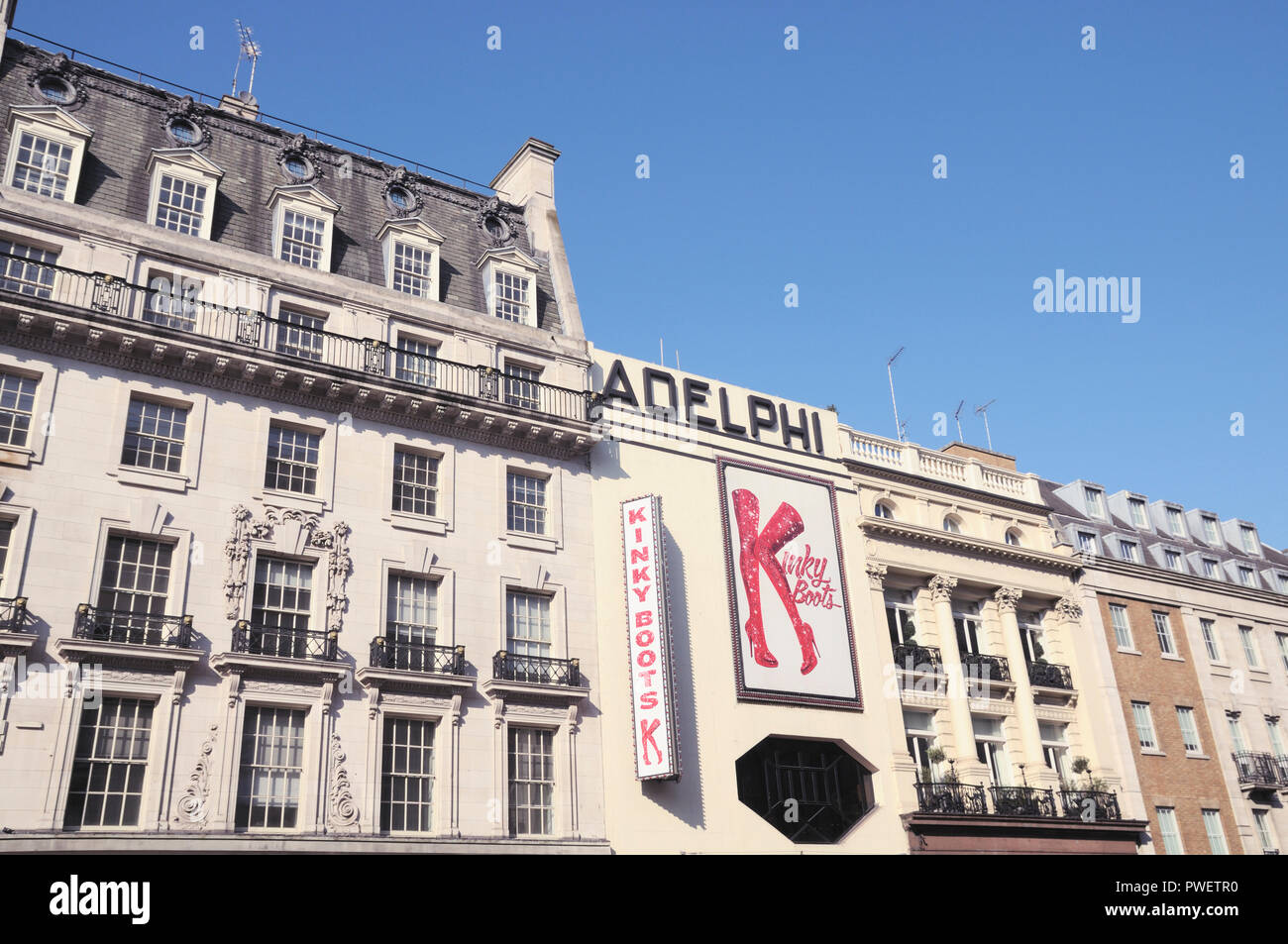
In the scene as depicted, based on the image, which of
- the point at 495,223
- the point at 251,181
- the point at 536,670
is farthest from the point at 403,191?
the point at 536,670

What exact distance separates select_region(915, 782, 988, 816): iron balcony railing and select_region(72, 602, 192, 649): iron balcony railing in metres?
21.2

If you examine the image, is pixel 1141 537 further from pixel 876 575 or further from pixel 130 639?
pixel 130 639

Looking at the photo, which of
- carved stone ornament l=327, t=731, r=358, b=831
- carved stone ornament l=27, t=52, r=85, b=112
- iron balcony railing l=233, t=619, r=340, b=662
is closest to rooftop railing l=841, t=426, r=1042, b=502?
iron balcony railing l=233, t=619, r=340, b=662

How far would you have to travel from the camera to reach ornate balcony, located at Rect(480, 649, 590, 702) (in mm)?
26734

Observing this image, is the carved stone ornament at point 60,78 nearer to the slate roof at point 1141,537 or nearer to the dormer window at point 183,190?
the dormer window at point 183,190

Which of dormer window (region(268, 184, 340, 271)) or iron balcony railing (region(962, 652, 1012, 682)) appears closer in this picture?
dormer window (region(268, 184, 340, 271))

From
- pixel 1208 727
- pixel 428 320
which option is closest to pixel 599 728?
pixel 428 320

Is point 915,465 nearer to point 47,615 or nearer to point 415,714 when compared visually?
point 415,714

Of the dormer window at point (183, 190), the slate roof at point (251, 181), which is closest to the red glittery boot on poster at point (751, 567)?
the slate roof at point (251, 181)

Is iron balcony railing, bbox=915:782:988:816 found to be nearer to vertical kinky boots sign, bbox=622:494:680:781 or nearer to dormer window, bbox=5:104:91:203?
vertical kinky boots sign, bbox=622:494:680:781

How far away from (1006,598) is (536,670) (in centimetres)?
1914

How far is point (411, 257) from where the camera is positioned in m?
31.8

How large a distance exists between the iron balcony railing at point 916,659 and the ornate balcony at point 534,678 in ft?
40.1

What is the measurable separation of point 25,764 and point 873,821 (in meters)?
21.7
